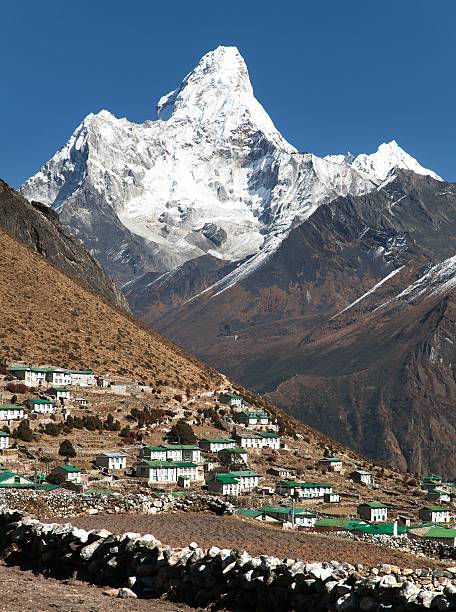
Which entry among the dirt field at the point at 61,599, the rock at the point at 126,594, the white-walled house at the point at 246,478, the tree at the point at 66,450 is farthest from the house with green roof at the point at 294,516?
the rock at the point at 126,594

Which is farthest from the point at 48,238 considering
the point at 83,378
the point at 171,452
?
the point at 171,452

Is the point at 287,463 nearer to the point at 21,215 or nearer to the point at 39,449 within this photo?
the point at 39,449

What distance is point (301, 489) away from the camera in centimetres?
9081

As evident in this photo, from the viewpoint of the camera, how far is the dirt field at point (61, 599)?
59.8 ft

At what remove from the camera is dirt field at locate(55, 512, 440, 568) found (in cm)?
2358

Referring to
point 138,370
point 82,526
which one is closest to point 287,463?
point 138,370

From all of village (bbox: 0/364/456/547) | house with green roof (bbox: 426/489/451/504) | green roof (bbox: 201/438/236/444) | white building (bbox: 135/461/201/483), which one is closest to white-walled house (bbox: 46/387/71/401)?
village (bbox: 0/364/456/547)

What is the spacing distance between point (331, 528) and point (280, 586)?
3471 cm

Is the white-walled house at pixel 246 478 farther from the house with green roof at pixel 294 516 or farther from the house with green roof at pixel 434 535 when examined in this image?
the house with green roof at pixel 434 535

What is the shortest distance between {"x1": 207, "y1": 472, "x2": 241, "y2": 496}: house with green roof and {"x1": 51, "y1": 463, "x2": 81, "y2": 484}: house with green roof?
42.6ft

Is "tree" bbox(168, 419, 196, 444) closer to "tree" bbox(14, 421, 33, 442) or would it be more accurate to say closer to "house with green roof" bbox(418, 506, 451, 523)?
"tree" bbox(14, 421, 33, 442)

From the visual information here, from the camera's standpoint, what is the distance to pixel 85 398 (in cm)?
10325

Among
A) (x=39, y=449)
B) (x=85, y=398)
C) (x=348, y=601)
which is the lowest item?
(x=348, y=601)

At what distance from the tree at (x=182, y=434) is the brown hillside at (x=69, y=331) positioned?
504 inches
